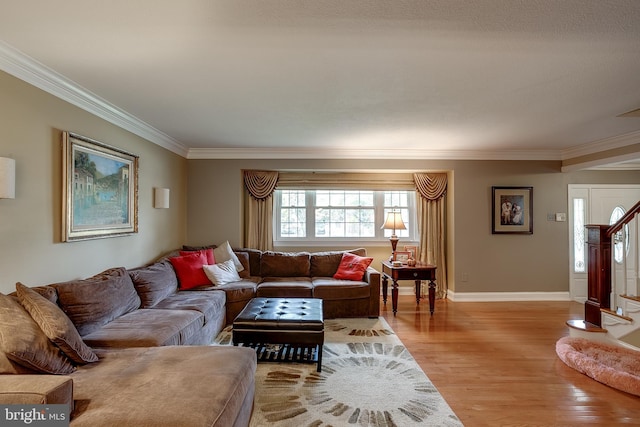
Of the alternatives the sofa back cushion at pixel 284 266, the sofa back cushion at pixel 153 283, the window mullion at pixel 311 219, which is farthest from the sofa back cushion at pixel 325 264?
the sofa back cushion at pixel 153 283

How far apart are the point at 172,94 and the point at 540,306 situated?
5.64 m

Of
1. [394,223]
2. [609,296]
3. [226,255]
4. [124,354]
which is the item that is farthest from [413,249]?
[124,354]

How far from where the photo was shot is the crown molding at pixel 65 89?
2215 millimetres

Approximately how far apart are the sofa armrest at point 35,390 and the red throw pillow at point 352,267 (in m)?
3.55

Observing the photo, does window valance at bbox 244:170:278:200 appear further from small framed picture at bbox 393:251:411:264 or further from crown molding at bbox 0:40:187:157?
small framed picture at bbox 393:251:411:264

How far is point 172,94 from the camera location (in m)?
2.93

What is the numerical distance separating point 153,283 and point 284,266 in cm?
195

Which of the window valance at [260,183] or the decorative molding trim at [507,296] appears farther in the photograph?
the window valance at [260,183]

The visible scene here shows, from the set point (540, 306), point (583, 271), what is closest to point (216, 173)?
point (540, 306)

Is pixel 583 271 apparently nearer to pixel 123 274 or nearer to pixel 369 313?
pixel 369 313

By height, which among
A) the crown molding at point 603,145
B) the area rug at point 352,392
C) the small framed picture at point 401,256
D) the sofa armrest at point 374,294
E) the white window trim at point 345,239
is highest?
the crown molding at point 603,145

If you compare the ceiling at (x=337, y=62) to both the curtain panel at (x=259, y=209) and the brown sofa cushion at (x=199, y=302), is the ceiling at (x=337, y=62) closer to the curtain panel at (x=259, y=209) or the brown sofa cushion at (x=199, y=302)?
the curtain panel at (x=259, y=209)

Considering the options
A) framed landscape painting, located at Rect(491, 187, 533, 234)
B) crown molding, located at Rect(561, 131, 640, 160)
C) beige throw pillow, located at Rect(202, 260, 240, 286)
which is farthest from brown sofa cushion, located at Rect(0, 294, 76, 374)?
crown molding, located at Rect(561, 131, 640, 160)

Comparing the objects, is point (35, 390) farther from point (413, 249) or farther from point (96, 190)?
point (413, 249)
